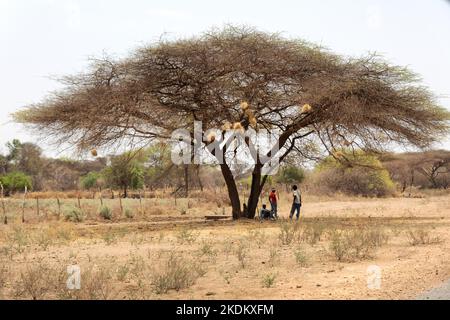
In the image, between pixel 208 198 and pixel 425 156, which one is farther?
pixel 425 156

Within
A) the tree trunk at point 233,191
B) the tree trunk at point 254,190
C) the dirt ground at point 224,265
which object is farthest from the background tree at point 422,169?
the dirt ground at point 224,265

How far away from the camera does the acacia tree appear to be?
23.5 metres

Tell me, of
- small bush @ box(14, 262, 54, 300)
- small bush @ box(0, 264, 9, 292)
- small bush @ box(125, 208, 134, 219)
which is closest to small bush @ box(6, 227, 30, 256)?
small bush @ box(0, 264, 9, 292)

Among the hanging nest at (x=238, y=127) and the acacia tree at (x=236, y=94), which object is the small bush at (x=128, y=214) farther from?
the hanging nest at (x=238, y=127)

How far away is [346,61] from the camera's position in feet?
82.7

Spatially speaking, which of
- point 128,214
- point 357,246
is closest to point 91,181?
point 128,214

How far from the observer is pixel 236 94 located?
2412 centimetres

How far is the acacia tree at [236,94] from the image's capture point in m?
23.5

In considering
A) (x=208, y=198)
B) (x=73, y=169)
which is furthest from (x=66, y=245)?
(x=73, y=169)

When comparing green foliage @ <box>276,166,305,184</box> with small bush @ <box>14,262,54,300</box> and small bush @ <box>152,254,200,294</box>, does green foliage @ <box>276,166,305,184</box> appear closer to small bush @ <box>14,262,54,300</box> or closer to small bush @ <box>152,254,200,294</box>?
small bush @ <box>152,254,200,294</box>
